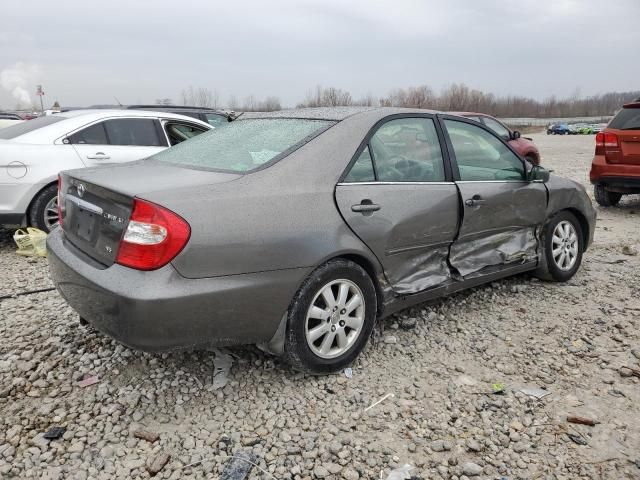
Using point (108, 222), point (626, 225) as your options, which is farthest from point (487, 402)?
point (626, 225)

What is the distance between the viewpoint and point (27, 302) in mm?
4012

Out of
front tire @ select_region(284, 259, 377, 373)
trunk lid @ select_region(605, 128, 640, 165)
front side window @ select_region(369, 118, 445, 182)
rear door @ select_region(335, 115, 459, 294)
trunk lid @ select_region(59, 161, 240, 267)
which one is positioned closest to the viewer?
trunk lid @ select_region(59, 161, 240, 267)

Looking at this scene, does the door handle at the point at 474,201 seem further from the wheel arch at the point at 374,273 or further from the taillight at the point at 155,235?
the taillight at the point at 155,235

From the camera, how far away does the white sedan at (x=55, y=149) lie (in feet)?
17.4

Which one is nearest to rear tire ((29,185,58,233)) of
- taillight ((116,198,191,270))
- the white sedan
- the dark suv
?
the white sedan

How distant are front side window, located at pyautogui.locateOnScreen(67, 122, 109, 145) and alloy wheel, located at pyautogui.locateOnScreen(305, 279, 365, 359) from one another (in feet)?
13.8

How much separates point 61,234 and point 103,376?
862 millimetres

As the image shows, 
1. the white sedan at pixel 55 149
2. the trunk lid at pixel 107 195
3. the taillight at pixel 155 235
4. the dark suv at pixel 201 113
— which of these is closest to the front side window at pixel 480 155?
the trunk lid at pixel 107 195

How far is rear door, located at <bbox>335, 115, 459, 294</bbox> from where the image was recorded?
305 centimetres

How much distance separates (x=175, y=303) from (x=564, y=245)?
3592 mm

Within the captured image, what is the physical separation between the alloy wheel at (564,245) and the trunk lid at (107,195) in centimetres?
312

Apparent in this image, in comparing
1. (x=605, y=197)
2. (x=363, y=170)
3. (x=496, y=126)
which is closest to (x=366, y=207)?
(x=363, y=170)

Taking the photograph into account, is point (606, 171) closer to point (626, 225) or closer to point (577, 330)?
point (626, 225)

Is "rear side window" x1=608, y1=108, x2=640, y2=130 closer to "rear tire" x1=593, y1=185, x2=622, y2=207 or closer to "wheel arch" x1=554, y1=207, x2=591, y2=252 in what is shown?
"rear tire" x1=593, y1=185, x2=622, y2=207
